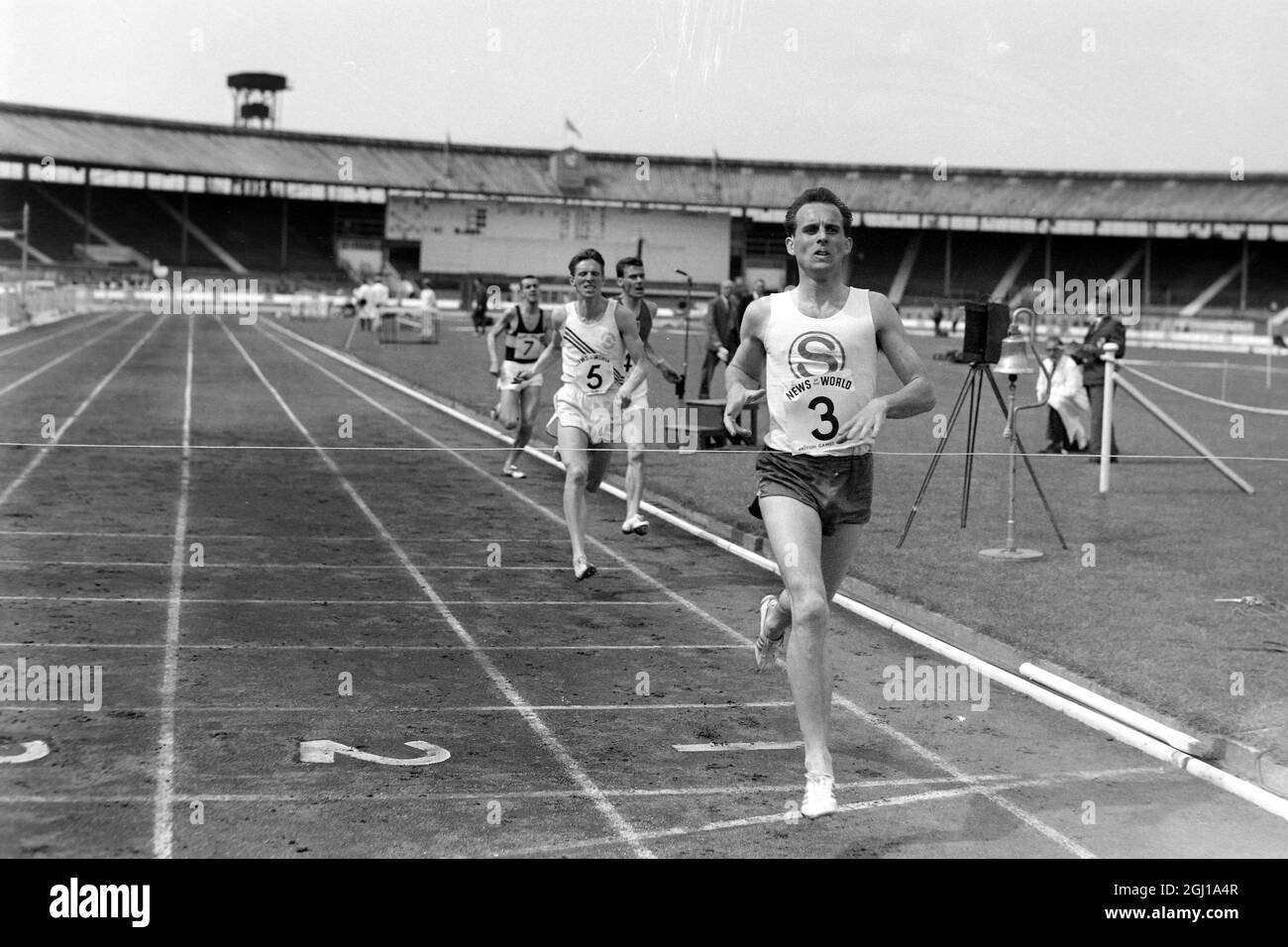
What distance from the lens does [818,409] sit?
20.6 ft

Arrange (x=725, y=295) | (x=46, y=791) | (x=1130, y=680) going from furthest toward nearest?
1. (x=725, y=295)
2. (x=1130, y=680)
3. (x=46, y=791)

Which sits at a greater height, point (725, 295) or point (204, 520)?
point (725, 295)

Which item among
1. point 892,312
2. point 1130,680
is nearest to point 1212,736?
point 1130,680

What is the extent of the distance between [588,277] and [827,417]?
478cm

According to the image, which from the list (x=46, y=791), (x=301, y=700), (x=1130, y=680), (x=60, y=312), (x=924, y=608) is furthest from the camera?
(x=60, y=312)

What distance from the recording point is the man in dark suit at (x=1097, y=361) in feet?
62.2

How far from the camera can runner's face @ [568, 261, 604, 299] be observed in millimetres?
10789

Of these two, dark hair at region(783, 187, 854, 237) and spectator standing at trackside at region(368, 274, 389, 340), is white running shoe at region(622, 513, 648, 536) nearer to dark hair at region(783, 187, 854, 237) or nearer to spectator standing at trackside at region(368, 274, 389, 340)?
dark hair at region(783, 187, 854, 237)

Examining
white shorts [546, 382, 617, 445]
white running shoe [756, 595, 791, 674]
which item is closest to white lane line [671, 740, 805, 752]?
white running shoe [756, 595, 791, 674]

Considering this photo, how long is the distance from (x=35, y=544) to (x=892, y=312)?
24.9 feet

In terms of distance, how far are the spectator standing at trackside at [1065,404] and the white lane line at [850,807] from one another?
13220 mm

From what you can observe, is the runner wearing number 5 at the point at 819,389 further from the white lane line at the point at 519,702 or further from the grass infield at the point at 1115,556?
the grass infield at the point at 1115,556
